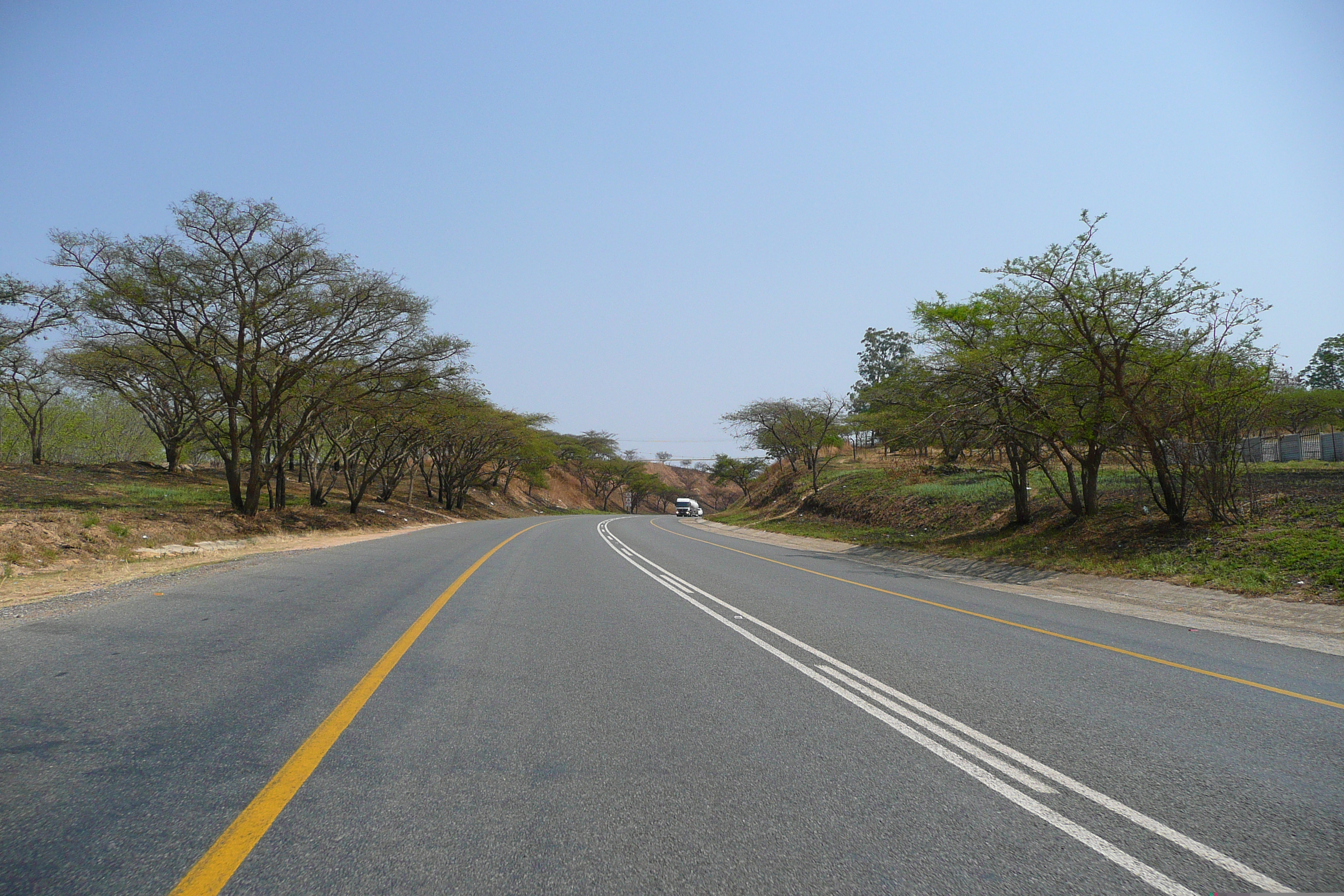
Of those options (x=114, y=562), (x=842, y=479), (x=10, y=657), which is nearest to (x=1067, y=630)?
(x=10, y=657)

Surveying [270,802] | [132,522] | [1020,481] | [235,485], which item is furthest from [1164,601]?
[235,485]

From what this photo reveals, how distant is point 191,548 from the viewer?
16188 mm

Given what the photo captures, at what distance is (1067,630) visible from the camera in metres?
8.19

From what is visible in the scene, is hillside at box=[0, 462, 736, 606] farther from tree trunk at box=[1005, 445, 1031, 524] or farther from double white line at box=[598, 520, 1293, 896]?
tree trunk at box=[1005, 445, 1031, 524]

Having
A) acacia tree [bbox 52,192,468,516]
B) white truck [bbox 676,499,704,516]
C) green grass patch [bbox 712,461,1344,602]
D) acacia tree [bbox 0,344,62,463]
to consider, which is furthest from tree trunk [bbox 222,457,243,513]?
white truck [bbox 676,499,704,516]

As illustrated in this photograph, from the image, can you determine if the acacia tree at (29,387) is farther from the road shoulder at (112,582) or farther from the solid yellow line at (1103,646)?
the solid yellow line at (1103,646)

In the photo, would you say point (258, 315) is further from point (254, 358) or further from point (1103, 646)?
point (1103, 646)

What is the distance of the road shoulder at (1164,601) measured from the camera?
8.59m

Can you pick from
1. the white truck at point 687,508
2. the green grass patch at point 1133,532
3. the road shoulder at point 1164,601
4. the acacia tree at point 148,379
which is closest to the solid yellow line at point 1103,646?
the road shoulder at point 1164,601

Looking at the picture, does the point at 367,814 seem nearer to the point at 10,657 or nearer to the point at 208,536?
the point at 10,657

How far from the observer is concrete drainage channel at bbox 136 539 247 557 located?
14.7 m

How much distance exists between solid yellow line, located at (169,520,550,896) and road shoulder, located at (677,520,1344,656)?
30.7ft

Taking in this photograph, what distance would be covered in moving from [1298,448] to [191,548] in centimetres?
3418

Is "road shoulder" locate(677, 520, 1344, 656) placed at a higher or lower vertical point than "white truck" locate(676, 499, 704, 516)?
higher
